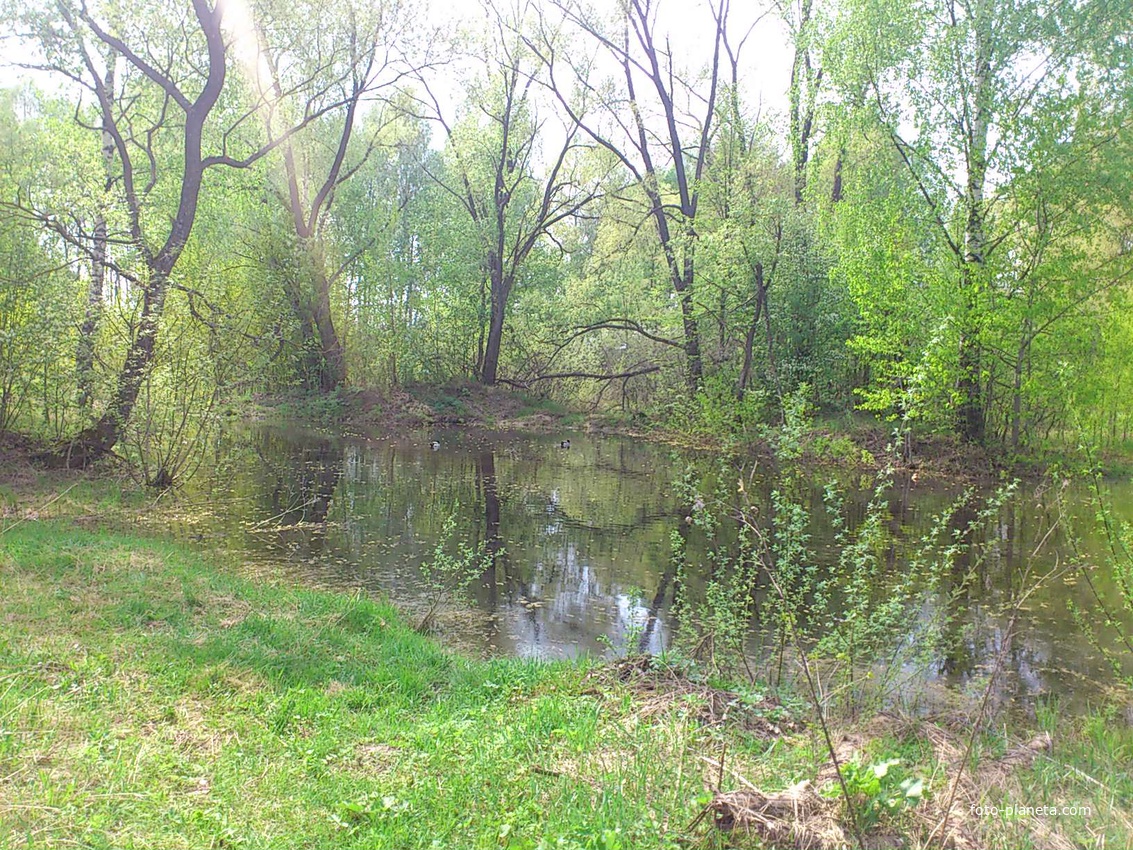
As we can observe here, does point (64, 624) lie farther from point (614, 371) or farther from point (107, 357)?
point (614, 371)

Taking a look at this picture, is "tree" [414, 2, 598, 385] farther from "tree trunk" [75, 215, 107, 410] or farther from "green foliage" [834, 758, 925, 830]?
"green foliage" [834, 758, 925, 830]

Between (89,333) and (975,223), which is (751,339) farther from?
(89,333)

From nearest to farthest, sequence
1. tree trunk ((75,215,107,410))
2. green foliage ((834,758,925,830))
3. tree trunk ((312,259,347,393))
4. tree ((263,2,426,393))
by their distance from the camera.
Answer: green foliage ((834,758,925,830)) → tree trunk ((75,215,107,410)) → tree ((263,2,426,393)) → tree trunk ((312,259,347,393))

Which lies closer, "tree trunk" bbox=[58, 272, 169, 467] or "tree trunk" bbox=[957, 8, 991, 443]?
"tree trunk" bbox=[58, 272, 169, 467]

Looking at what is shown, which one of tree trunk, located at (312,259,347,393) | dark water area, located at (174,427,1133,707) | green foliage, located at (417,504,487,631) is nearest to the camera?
dark water area, located at (174,427,1133,707)

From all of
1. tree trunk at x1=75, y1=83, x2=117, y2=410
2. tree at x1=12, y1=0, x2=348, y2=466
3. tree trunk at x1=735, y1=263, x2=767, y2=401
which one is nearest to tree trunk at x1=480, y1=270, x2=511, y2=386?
tree trunk at x1=735, y1=263, x2=767, y2=401

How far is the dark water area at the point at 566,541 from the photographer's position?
693cm

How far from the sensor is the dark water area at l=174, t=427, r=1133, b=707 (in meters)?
6.93

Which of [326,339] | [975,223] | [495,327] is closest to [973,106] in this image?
[975,223]

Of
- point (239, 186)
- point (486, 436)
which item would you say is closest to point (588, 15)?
point (239, 186)

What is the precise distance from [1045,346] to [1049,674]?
11678mm

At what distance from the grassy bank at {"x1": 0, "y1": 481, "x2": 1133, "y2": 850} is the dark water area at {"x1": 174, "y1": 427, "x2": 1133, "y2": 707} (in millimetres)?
1191

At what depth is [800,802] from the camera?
320cm

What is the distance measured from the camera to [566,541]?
1071 centimetres
